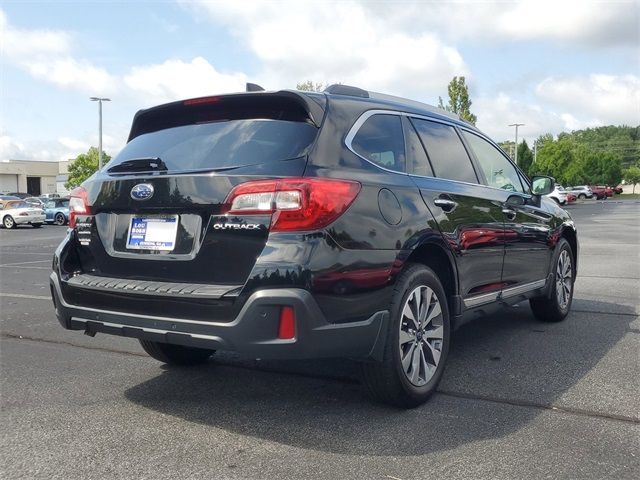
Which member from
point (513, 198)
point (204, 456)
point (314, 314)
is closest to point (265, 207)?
point (314, 314)

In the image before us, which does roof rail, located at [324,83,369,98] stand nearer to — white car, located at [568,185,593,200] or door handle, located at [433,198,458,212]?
door handle, located at [433,198,458,212]

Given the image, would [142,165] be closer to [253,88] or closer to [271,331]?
[253,88]

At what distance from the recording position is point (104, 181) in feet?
12.3

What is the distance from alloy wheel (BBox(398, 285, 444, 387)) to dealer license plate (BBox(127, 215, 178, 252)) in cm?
133

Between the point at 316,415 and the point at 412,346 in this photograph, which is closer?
the point at 316,415

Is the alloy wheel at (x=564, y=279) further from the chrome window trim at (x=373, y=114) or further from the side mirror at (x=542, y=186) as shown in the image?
the chrome window trim at (x=373, y=114)

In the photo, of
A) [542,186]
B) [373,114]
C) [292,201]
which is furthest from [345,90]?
[542,186]

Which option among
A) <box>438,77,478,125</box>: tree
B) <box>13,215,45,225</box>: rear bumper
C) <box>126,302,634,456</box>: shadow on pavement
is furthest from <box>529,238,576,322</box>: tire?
<box>438,77,478,125</box>: tree

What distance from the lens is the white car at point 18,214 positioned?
30688 mm

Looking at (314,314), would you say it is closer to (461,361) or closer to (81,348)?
(461,361)

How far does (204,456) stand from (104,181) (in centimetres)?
170

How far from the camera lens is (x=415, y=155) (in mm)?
4141

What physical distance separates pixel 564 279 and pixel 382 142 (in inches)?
129

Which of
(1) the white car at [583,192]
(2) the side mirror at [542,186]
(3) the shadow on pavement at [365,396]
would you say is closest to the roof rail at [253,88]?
(3) the shadow on pavement at [365,396]
